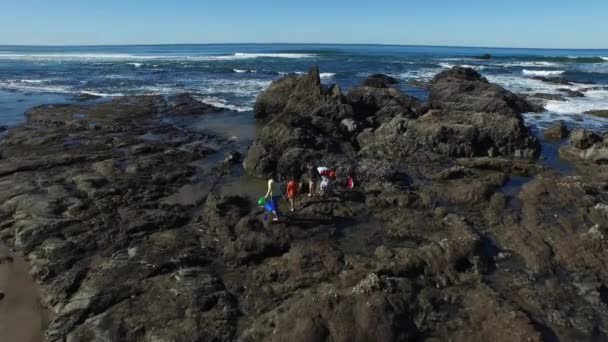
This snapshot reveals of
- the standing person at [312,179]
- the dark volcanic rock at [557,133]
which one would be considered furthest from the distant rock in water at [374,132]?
the dark volcanic rock at [557,133]

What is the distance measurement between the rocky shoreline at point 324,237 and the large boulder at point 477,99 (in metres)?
5.23

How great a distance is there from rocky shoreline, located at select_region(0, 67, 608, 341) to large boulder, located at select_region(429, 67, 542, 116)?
17.2ft

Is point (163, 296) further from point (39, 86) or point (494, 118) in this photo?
point (39, 86)

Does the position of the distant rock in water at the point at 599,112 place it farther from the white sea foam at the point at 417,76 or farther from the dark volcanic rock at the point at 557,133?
the white sea foam at the point at 417,76

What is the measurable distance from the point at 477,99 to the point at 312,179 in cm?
1802

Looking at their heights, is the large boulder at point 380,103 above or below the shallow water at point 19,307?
above

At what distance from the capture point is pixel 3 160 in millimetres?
19469

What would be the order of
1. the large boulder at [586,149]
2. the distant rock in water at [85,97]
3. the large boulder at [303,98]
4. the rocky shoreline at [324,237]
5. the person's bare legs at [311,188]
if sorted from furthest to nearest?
1. the distant rock in water at [85,97]
2. the large boulder at [303,98]
3. the large boulder at [586,149]
4. the person's bare legs at [311,188]
5. the rocky shoreline at [324,237]

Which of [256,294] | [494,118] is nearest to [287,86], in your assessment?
[494,118]

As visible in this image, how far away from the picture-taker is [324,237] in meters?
12.4

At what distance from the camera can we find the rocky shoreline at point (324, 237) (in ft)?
29.2

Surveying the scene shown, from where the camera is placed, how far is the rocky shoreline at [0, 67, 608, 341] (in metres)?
8.91

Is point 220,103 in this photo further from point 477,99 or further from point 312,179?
point 312,179

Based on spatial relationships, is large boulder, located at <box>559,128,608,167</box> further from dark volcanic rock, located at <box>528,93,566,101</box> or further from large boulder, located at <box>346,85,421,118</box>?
dark volcanic rock, located at <box>528,93,566,101</box>
